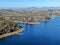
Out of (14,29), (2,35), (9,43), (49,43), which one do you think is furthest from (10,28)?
(49,43)

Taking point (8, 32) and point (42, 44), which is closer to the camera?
point (42, 44)

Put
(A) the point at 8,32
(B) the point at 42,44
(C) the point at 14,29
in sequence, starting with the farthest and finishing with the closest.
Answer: (C) the point at 14,29 → (A) the point at 8,32 → (B) the point at 42,44

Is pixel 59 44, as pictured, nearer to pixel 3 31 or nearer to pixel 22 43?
pixel 22 43

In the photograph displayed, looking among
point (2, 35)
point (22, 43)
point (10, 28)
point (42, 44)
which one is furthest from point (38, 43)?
point (10, 28)

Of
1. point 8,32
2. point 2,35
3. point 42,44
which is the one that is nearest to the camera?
point 42,44

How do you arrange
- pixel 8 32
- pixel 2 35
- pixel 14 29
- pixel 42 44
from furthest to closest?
1. pixel 14 29
2. pixel 8 32
3. pixel 2 35
4. pixel 42 44

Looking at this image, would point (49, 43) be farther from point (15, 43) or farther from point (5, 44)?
point (5, 44)

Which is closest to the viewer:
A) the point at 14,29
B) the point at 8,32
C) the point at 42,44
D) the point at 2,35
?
the point at 42,44

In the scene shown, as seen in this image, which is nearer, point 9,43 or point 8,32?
point 9,43

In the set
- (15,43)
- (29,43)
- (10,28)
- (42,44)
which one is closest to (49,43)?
(42,44)
